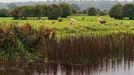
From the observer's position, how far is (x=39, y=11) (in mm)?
49312

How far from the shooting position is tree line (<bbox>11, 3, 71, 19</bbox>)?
47469 mm

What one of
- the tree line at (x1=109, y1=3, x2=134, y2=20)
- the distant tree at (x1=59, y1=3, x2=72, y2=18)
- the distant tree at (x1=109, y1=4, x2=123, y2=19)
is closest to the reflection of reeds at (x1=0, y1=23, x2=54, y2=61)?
the tree line at (x1=109, y1=3, x2=134, y2=20)

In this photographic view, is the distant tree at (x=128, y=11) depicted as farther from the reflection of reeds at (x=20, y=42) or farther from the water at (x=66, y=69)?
the water at (x=66, y=69)

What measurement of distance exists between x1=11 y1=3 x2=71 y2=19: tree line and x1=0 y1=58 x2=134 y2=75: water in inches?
1102

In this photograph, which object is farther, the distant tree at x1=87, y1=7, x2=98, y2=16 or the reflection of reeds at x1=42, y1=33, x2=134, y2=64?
the distant tree at x1=87, y1=7, x2=98, y2=16

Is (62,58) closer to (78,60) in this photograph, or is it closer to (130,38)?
(78,60)

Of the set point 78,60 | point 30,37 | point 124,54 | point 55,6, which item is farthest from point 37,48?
point 55,6

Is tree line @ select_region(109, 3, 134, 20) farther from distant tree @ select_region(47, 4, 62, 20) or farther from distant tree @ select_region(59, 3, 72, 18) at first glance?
distant tree @ select_region(47, 4, 62, 20)

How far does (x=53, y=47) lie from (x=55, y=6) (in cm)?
3128

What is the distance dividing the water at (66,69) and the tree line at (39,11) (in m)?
28.0

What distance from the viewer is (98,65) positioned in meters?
18.8

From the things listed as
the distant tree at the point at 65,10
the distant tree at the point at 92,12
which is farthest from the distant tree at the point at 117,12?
the distant tree at the point at 92,12

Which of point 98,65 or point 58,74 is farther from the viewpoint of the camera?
point 98,65

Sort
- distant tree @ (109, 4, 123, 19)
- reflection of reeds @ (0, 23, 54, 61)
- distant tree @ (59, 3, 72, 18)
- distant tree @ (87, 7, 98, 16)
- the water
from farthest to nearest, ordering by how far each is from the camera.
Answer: distant tree @ (87, 7, 98, 16), distant tree @ (59, 3, 72, 18), distant tree @ (109, 4, 123, 19), reflection of reeds @ (0, 23, 54, 61), the water
